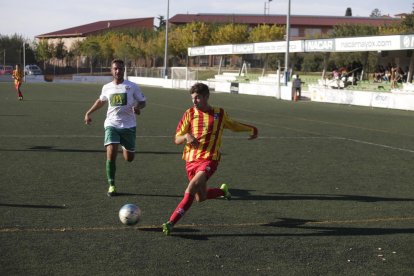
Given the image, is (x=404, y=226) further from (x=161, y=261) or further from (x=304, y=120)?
(x=304, y=120)

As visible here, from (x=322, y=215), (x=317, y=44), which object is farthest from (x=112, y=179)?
(x=317, y=44)

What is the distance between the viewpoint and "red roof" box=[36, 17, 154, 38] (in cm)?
11466

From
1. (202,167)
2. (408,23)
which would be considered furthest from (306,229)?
(408,23)

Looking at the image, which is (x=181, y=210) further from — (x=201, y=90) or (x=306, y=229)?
(x=306, y=229)

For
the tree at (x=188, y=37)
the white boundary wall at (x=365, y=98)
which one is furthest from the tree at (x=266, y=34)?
the white boundary wall at (x=365, y=98)

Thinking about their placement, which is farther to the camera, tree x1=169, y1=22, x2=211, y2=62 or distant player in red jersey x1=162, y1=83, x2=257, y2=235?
tree x1=169, y1=22, x2=211, y2=62

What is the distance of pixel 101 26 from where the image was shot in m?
120

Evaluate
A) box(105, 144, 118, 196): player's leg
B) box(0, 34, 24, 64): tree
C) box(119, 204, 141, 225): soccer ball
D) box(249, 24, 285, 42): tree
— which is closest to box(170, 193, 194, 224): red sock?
box(119, 204, 141, 225): soccer ball

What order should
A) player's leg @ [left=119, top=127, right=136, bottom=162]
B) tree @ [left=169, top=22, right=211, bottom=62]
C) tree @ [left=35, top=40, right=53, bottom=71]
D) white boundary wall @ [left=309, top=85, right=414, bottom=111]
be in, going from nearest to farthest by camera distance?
player's leg @ [left=119, top=127, right=136, bottom=162]
white boundary wall @ [left=309, top=85, right=414, bottom=111]
tree @ [left=169, top=22, right=211, bottom=62]
tree @ [left=35, top=40, right=53, bottom=71]

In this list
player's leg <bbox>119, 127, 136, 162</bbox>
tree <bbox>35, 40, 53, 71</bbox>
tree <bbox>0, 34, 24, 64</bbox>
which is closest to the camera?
player's leg <bbox>119, 127, 136, 162</bbox>

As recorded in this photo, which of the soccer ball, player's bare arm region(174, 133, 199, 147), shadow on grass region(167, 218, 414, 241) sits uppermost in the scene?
player's bare arm region(174, 133, 199, 147)

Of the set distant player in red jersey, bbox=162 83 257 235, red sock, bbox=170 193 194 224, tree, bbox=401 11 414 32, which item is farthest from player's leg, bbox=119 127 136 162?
tree, bbox=401 11 414 32

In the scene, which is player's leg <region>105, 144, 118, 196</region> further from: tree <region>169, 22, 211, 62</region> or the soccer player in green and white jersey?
tree <region>169, 22, 211, 62</region>

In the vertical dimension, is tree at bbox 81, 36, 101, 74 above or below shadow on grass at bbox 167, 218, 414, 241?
above
